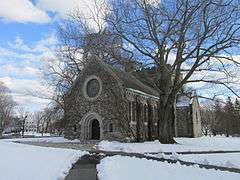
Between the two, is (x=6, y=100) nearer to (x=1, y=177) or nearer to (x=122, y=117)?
(x=122, y=117)

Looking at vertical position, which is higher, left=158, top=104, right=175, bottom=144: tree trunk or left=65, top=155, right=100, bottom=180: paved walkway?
left=158, top=104, right=175, bottom=144: tree trunk

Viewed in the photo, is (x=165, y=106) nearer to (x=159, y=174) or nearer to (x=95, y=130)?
(x=95, y=130)

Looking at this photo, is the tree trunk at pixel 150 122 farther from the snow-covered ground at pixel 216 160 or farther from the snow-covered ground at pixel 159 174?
the snow-covered ground at pixel 159 174

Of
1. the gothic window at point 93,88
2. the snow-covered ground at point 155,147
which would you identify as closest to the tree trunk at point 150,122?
the gothic window at point 93,88

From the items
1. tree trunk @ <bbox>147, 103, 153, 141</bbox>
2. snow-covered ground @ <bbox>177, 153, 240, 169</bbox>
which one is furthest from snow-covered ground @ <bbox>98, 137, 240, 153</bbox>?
tree trunk @ <bbox>147, 103, 153, 141</bbox>

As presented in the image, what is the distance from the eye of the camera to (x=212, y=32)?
3022cm

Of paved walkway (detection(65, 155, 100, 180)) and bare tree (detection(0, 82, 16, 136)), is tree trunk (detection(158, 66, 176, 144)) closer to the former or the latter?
paved walkway (detection(65, 155, 100, 180))

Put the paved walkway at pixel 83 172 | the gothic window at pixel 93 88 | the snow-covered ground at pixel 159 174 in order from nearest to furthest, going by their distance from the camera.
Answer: the snow-covered ground at pixel 159 174, the paved walkway at pixel 83 172, the gothic window at pixel 93 88

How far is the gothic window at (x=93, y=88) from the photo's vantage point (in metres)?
38.7

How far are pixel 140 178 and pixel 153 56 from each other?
71.8 feet

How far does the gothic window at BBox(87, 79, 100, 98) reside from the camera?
38719 mm

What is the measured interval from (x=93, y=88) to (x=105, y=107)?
2.97 meters

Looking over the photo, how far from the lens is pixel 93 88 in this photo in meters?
39.1

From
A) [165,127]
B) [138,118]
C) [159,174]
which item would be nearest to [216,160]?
[159,174]
